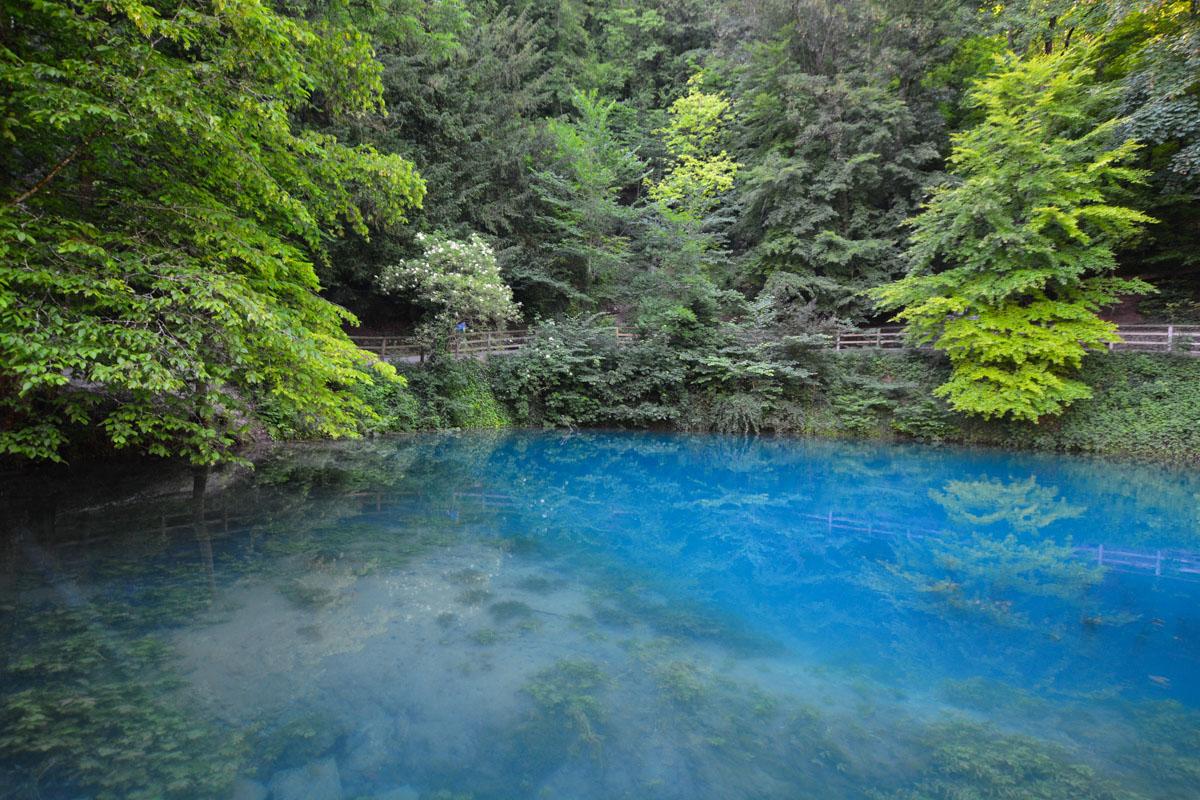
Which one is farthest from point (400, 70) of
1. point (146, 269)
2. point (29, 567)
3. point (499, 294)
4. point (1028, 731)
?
point (1028, 731)

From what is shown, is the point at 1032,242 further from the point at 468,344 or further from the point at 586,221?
the point at 468,344

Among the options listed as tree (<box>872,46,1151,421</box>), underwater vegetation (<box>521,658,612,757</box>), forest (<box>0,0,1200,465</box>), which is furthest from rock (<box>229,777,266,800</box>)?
tree (<box>872,46,1151,421</box>)

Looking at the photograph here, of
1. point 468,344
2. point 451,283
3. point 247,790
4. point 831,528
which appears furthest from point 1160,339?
point 247,790

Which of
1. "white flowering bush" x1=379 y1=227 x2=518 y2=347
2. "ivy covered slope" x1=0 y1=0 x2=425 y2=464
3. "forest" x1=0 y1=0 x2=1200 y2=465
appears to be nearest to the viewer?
"ivy covered slope" x1=0 y1=0 x2=425 y2=464

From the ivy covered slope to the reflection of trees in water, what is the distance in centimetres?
1050

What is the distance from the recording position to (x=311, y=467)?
39.7ft

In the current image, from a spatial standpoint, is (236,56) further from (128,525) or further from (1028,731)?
(1028,731)

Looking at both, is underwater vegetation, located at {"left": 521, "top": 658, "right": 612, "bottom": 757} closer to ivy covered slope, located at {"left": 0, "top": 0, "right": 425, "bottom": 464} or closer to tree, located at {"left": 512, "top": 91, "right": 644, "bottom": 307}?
ivy covered slope, located at {"left": 0, "top": 0, "right": 425, "bottom": 464}

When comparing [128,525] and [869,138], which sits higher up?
[869,138]

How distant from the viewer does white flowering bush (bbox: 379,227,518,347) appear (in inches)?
681

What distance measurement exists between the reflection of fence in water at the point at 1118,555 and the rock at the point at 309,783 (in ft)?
26.1

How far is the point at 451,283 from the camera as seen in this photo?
17.2m

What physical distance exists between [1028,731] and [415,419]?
654 inches

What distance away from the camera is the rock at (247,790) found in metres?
3.19
